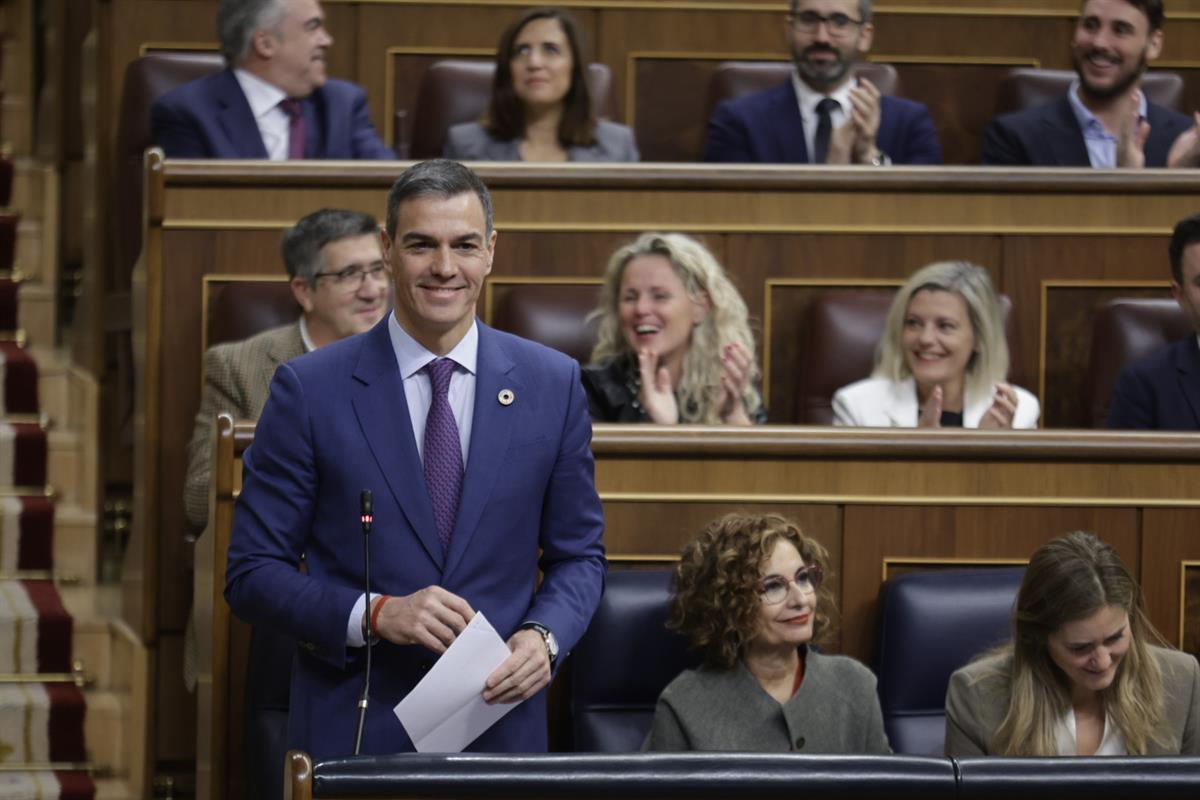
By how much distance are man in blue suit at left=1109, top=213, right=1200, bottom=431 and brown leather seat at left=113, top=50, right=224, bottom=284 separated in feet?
3.54

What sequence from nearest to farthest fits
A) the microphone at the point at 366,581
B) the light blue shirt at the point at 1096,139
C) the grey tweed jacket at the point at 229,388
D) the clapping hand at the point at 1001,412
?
the microphone at the point at 366,581 → the grey tweed jacket at the point at 229,388 → the clapping hand at the point at 1001,412 → the light blue shirt at the point at 1096,139

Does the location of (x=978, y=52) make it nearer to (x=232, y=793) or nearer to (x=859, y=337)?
(x=859, y=337)

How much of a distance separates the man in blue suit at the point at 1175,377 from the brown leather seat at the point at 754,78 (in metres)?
0.68

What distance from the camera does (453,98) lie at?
7.59 ft

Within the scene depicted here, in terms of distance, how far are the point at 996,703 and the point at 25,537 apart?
3.65 feet

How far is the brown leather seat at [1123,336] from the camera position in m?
1.89

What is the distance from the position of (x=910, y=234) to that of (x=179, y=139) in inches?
30.8

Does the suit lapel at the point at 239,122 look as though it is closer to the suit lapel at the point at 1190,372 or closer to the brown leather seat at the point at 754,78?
the brown leather seat at the point at 754,78

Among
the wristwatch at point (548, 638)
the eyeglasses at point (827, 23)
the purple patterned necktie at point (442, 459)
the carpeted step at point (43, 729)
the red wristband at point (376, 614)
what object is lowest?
the carpeted step at point (43, 729)

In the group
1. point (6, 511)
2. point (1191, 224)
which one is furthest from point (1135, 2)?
point (6, 511)

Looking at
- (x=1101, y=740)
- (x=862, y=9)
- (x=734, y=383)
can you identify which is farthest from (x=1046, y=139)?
(x=1101, y=740)

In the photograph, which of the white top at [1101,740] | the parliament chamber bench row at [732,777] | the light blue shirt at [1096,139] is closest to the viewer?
the parliament chamber bench row at [732,777]

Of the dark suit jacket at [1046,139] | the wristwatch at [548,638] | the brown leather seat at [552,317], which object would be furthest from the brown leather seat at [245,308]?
the dark suit jacket at [1046,139]

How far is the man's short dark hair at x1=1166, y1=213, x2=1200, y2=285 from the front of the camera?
176cm
